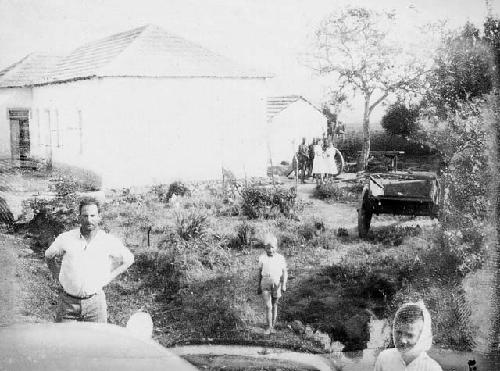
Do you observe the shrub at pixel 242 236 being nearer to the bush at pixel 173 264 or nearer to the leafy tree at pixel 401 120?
the bush at pixel 173 264

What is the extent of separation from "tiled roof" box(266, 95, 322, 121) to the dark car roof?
7.08 feet

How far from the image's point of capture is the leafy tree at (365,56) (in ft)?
12.0

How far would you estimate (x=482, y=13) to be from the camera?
388cm

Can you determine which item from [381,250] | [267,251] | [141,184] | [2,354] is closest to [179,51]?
[141,184]

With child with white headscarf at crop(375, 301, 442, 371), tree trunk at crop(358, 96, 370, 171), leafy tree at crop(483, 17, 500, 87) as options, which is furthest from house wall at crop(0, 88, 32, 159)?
leafy tree at crop(483, 17, 500, 87)

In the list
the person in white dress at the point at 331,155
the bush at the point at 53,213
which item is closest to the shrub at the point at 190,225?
the bush at the point at 53,213

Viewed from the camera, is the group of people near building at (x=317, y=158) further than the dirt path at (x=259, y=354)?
Yes

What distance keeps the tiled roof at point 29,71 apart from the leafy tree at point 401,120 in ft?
8.18

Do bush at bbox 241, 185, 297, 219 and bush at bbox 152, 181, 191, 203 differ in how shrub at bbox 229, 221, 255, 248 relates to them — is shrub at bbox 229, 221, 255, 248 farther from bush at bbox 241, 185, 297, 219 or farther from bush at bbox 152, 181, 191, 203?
bush at bbox 152, 181, 191, 203

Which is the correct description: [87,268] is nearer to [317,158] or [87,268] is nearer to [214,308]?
[214,308]

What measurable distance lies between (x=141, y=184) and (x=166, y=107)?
0.58m

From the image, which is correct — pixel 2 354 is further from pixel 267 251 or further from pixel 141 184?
pixel 267 251

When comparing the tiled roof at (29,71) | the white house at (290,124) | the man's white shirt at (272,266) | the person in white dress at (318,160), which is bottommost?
the man's white shirt at (272,266)

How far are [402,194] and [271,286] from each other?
1367mm
